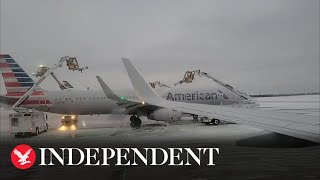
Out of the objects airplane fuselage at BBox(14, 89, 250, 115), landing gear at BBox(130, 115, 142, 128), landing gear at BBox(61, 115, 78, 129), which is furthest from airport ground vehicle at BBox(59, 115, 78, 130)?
landing gear at BBox(130, 115, 142, 128)

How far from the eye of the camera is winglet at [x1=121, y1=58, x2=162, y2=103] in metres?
12.4

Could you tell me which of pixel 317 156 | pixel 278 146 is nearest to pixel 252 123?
pixel 278 146

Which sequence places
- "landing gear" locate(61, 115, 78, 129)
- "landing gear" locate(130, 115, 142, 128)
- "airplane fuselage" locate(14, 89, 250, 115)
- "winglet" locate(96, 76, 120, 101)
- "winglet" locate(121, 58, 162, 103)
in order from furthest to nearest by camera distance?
"landing gear" locate(61, 115, 78, 129) → "airplane fuselage" locate(14, 89, 250, 115) → "landing gear" locate(130, 115, 142, 128) → "winglet" locate(96, 76, 120, 101) → "winglet" locate(121, 58, 162, 103)

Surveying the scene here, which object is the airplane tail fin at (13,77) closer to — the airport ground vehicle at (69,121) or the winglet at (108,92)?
the airport ground vehicle at (69,121)

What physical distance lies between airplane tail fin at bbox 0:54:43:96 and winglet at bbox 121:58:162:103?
84.7 ft

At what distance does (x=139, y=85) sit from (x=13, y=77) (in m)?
28.0

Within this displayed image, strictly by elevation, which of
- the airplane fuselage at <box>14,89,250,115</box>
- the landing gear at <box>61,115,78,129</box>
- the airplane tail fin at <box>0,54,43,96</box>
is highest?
the airplane tail fin at <box>0,54,43,96</box>

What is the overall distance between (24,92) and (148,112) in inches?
594

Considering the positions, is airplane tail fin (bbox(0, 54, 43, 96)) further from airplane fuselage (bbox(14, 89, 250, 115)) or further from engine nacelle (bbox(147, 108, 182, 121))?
engine nacelle (bbox(147, 108, 182, 121))

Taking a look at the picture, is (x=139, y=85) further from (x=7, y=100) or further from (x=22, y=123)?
(x=7, y=100)

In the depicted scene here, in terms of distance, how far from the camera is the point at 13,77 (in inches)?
1436

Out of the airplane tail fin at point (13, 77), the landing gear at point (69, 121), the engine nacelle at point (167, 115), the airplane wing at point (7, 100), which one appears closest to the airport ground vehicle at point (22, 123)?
the engine nacelle at point (167, 115)

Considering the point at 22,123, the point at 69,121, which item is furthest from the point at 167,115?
the point at 69,121

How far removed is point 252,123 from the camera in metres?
6.91
